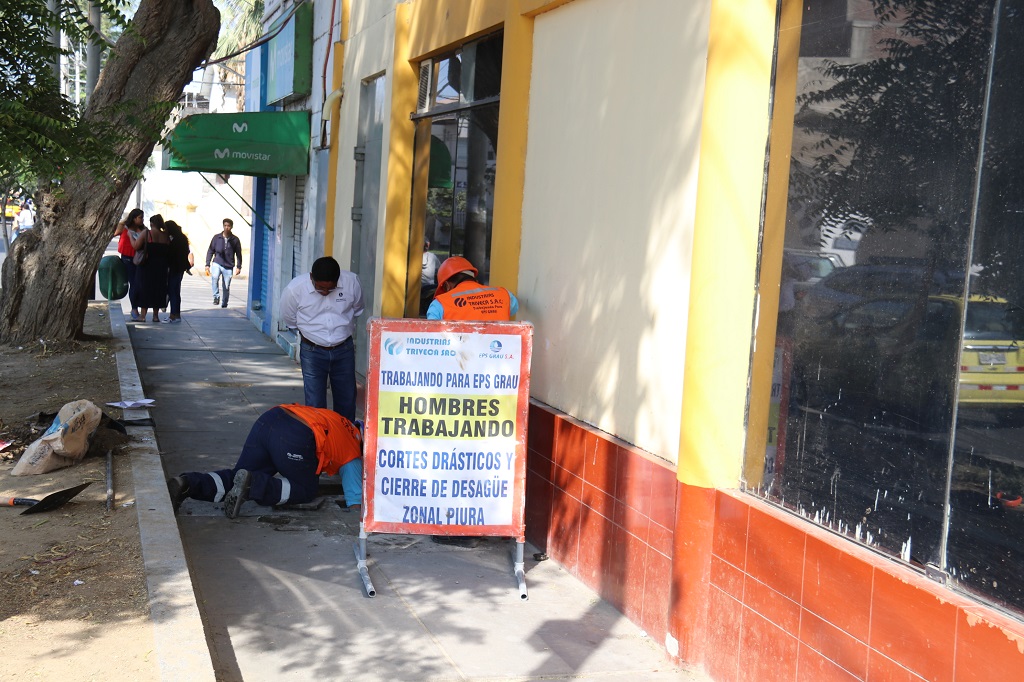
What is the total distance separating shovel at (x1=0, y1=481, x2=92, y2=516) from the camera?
6.40 metres

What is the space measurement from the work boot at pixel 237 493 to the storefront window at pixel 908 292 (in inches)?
138

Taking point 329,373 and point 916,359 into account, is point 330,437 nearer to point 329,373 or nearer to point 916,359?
point 329,373

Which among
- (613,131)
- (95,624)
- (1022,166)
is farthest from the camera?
(613,131)

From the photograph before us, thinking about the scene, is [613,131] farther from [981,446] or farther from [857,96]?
[981,446]

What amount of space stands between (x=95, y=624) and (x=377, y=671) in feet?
3.95

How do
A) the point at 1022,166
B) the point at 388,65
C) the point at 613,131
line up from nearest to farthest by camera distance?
the point at 1022,166
the point at 613,131
the point at 388,65

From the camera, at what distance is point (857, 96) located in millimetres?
4285

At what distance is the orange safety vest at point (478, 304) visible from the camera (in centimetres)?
678

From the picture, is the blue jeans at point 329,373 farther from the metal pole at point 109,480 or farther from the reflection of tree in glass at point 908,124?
the reflection of tree in glass at point 908,124

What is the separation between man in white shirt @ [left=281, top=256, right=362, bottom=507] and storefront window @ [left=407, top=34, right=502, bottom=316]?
1.04 meters

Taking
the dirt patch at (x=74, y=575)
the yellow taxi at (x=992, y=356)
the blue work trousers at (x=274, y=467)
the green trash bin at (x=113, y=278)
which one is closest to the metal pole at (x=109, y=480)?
the dirt patch at (x=74, y=575)

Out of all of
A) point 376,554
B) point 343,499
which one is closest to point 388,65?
point 343,499

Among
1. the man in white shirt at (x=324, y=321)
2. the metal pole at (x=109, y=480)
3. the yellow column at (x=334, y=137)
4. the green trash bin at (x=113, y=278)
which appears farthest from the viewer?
the green trash bin at (x=113, y=278)

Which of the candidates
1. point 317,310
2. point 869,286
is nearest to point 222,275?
point 317,310
